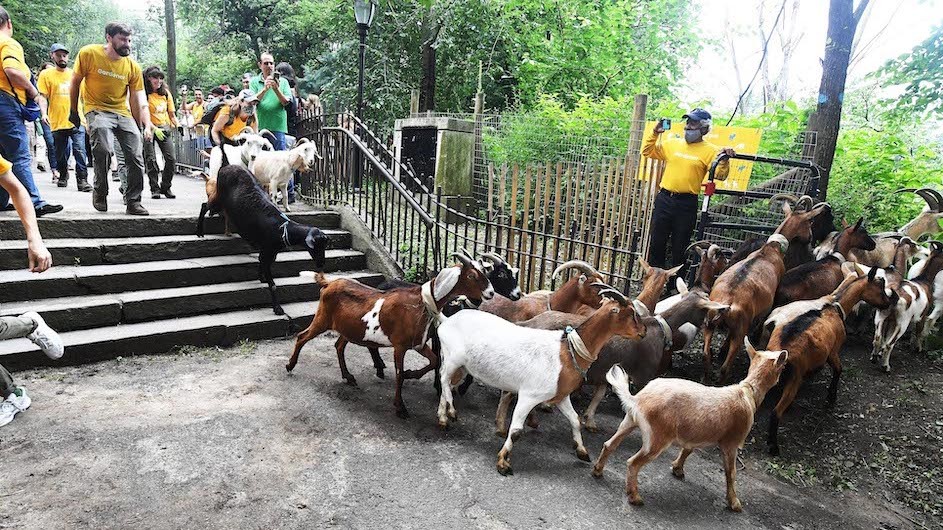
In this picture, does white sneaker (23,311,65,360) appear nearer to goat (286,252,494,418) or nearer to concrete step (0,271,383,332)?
concrete step (0,271,383,332)

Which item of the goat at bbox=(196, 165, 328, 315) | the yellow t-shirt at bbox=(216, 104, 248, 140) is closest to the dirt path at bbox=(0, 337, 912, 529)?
the goat at bbox=(196, 165, 328, 315)

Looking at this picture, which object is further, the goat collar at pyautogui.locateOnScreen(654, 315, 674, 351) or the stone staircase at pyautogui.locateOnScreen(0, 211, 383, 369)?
the stone staircase at pyautogui.locateOnScreen(0, 211, 383, 369)

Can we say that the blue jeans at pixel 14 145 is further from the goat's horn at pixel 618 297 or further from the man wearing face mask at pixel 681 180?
the man wearing face mask at pixel 681 180

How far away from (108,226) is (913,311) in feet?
27.7

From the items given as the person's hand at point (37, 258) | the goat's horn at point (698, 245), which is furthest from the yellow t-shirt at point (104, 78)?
the goat's horn at point (698, 245)

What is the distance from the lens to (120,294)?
18.1 feet

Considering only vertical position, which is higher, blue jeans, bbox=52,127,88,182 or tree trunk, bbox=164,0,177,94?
Result: tree trunk, bbox=164,0,177,94

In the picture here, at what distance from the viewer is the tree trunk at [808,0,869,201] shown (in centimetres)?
612

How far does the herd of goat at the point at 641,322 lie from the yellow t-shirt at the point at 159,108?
138 inches

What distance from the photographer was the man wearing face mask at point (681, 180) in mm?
5711

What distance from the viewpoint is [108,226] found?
237 inches

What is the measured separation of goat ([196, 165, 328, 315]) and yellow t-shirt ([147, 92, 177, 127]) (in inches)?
141

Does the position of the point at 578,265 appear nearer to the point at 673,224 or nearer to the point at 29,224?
the point at 673,224

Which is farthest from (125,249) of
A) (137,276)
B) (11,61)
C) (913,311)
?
(913,311)
